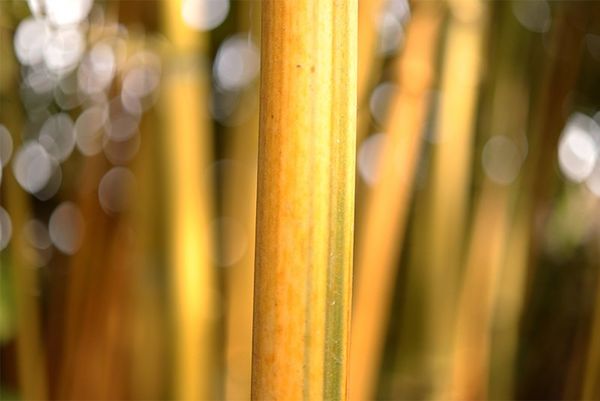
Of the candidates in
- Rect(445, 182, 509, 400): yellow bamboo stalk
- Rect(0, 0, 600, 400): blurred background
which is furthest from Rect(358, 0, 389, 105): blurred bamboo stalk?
Rect(445, 182, 509, 400): yellow bamboo stalk

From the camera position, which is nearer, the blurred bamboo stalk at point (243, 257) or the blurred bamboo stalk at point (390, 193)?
the blurred bamboo stalk at point (390, 193)

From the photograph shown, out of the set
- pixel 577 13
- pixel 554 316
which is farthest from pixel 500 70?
pixel 554 316

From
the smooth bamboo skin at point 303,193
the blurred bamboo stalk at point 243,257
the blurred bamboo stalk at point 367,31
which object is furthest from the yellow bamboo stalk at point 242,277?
the smooth bamboo skin at point 303,193

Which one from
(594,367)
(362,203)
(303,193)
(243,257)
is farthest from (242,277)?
(303,193)

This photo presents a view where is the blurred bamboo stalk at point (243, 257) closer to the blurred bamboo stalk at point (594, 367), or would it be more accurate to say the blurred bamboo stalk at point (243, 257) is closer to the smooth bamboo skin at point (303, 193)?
the blurred bamboo stalk at point (594, 367)

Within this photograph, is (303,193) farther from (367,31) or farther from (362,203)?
Result: (362,203)

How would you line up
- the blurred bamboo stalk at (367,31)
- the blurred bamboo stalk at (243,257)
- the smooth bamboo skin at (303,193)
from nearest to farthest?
the smooth bamboo skin at (303,193) → the blurred bamboo stalk at (367,31) → the blurred bamboo stalk at (243,257)

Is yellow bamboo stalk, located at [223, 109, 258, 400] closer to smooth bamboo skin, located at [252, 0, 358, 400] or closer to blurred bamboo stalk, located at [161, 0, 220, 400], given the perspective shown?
blurred bamboo stalk, located at [161, 0, 220, 400]

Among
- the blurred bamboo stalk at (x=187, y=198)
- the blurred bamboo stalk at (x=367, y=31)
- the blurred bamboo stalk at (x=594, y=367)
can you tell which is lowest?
the blurred bamboo stalk at (x=594, y=367)

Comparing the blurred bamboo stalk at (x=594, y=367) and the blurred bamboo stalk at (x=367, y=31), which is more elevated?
the blurred bamboo stalk at (x=367, y=31)
